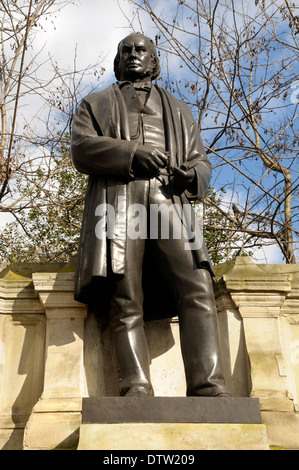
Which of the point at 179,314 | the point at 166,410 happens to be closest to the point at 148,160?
the point at 179,314

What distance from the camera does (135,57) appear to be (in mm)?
5195

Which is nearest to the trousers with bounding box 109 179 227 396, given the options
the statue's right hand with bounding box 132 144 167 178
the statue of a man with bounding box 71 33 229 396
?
the statue of a man with bounding box 71 33 229 396

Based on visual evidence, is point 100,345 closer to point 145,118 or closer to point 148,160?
point 148,160

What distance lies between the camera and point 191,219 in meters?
4.66

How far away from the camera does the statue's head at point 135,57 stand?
520 centimetres

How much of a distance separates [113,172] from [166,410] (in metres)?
1.70

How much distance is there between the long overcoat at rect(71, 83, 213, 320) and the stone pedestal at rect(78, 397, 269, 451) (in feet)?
3.00

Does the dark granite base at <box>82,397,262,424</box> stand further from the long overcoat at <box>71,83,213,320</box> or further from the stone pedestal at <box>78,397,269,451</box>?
the long overcoat at <box>71,83,213,320</box>

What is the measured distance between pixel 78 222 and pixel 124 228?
28.1 feet

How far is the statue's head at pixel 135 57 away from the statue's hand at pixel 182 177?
1060mm

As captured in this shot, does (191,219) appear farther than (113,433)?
Yes

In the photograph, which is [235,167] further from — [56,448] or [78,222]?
[56,448]
